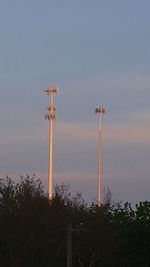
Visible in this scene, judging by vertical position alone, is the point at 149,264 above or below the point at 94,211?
below

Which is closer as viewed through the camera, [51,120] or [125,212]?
[125,212]

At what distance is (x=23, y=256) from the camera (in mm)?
47875

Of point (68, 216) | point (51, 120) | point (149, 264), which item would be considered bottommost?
point (149, 264)

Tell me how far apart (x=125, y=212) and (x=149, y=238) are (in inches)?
130

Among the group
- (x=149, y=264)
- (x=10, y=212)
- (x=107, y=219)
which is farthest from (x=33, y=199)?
(x=149, y=264)

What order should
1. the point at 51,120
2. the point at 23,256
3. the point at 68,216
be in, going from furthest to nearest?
the point at 51,120 < the point at 68,216 < the point at 23,256

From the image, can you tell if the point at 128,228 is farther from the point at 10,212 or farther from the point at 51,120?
the point at 51,120

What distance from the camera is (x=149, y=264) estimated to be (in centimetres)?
4897

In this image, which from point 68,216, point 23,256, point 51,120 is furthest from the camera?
point 51,120

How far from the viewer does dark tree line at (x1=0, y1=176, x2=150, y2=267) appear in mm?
48312

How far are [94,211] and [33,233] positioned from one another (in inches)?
227

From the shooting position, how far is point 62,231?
49219 mm

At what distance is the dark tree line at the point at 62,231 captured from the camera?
4831 cm

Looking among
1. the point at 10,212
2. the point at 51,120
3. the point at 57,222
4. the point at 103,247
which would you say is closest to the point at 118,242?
the point at 103,247
